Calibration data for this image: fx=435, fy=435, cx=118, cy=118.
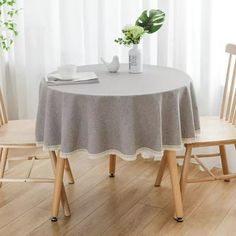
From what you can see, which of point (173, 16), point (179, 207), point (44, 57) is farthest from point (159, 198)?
point (44, 57)

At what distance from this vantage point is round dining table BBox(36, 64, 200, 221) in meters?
2.11

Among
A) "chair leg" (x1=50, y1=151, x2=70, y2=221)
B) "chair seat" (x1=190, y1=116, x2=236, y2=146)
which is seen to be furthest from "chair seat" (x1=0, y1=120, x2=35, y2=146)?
"chair seat" (x1=190, y1=116, x2=236, y2=146)

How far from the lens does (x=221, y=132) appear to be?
8.32 feet

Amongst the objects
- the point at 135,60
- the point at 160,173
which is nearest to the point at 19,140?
the point at 135,60

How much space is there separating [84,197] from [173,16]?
4.52 ft

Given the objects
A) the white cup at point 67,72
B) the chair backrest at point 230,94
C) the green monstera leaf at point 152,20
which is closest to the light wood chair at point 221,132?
the chair backrest at point 230,94

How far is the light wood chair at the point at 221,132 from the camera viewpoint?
243cm

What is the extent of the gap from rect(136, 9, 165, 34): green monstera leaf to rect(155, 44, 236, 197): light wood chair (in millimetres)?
501

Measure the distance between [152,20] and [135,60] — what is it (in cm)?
25

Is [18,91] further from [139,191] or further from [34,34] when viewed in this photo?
[139,191]

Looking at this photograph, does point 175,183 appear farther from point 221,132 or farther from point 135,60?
point 135,60

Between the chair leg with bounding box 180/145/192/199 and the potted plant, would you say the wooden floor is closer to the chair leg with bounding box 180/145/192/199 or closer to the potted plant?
the chair leg with bounding box 180/145/192/199

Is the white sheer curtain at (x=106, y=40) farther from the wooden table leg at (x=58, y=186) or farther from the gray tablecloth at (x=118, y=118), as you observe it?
A: the wooden table leg at (x=58, y=186)

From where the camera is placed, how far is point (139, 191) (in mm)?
2805
